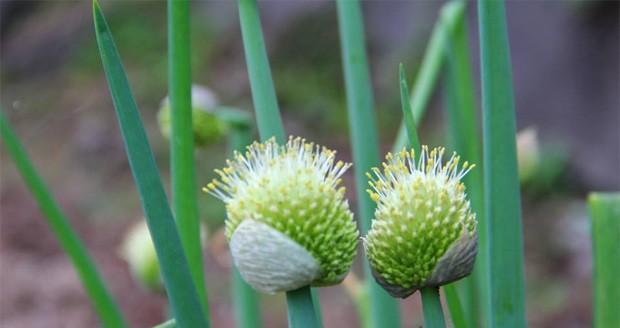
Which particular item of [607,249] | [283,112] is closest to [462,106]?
[607,249]

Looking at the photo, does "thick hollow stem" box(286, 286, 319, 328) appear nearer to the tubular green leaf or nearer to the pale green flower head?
the pale green flower head

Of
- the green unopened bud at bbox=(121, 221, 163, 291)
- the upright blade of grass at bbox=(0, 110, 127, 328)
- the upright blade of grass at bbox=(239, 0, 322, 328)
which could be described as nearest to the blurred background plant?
the green unopened bud at bbox=(121, 221, 163, 291)

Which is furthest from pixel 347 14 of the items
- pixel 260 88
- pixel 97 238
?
pixel 97 238

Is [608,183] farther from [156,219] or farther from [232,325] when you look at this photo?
[156,219]

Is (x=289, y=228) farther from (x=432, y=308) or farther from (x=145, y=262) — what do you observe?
(x=145, y=262)

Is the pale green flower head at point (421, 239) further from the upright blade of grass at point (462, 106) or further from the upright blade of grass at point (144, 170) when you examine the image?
the upright blade of grass at point (462, 106)

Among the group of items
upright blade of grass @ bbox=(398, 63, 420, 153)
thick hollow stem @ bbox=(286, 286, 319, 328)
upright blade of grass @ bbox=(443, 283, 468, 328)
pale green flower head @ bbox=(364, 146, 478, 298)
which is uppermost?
upright blade of grass @ bbox=(398, 63, 420, 153)

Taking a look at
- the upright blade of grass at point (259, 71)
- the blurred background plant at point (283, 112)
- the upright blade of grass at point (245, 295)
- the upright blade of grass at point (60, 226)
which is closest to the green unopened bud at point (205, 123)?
the upright blade of grass at point (245, 295)
